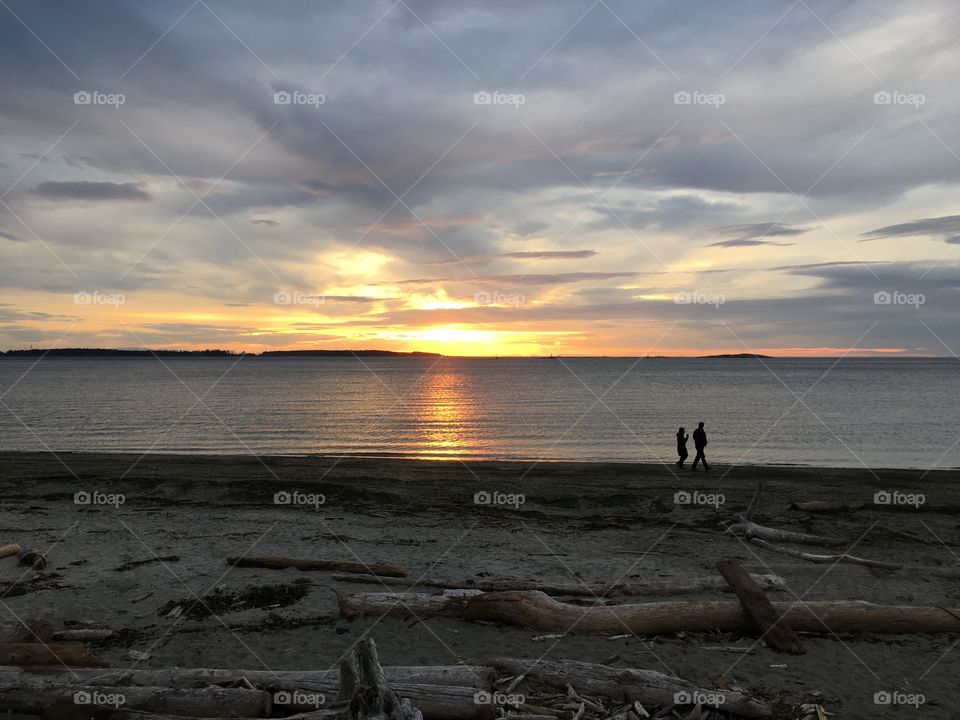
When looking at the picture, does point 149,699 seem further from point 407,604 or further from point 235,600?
point 407,604

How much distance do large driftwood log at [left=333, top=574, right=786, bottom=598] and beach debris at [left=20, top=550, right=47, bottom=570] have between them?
6.21 m

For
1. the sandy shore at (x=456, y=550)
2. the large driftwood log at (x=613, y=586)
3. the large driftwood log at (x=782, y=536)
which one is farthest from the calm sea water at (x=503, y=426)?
the large driftwood log at (x=613, y=586)

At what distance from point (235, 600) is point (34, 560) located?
4.78 meters

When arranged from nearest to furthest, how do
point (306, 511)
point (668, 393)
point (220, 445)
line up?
point (306, 511) < point (220, 445) < point (668, 393)

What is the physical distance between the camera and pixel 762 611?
986 centimetres

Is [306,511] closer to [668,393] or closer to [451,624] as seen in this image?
[451,624]

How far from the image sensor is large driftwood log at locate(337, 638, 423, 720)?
234 inches

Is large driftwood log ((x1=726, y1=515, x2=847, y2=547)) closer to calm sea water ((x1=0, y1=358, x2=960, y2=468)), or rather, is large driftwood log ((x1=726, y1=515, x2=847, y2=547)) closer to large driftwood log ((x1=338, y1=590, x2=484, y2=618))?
large driftwood log ((x1=338, y1=590, x2=484, y2=618))

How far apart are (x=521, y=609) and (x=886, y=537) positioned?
10656 millimetres

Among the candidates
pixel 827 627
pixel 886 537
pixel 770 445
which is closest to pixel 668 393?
pixel 770 445

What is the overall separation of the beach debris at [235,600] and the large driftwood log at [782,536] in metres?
10.1

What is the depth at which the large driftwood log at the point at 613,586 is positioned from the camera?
36.2ft

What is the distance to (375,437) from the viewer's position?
4550 cm

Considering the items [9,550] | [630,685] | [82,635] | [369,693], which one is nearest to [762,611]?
[630,685]
